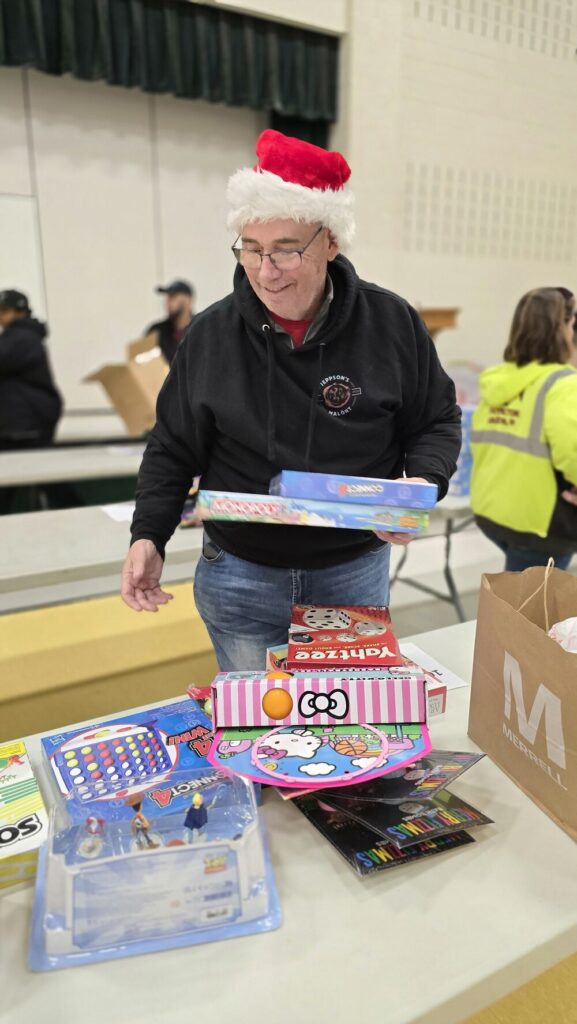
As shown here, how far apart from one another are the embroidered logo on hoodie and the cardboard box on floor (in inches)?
87.4

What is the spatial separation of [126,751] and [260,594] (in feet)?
1.13

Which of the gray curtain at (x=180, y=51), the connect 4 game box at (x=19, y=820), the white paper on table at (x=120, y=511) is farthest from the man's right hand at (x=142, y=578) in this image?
the gray curtain at (x=180, y=51)

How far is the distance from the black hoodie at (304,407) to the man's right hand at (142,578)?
0.03 m

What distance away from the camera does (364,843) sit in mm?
818

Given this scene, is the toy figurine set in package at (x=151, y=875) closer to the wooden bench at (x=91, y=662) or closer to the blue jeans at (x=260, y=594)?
the blue jeans at (x=260, y=594)

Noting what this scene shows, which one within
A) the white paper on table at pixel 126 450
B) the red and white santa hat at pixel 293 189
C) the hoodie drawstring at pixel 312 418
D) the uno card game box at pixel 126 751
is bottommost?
the white paper on table at pixel 126 450

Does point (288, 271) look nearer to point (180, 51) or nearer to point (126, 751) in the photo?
point (126, 751)

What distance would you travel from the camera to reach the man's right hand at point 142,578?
3.71ft

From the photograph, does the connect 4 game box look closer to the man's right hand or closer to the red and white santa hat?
the man's right hand

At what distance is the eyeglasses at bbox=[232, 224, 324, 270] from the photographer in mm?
983

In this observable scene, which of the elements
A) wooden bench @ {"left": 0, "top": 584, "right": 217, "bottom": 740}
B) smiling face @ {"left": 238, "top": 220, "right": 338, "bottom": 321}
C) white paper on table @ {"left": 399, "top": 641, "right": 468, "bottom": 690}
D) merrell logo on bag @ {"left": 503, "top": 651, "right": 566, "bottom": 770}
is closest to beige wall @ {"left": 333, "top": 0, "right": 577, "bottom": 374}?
wooden bench @ {"left": 0, "top": 584, "right": 217, "bottom": 740}

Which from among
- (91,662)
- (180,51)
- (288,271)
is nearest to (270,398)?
(288,271)

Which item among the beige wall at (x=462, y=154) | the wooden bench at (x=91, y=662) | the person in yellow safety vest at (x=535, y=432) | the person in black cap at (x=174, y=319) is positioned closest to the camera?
the wooden bench at (x=91, y=662)

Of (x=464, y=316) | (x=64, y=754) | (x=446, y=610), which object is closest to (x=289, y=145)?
(x=64, y=754)
